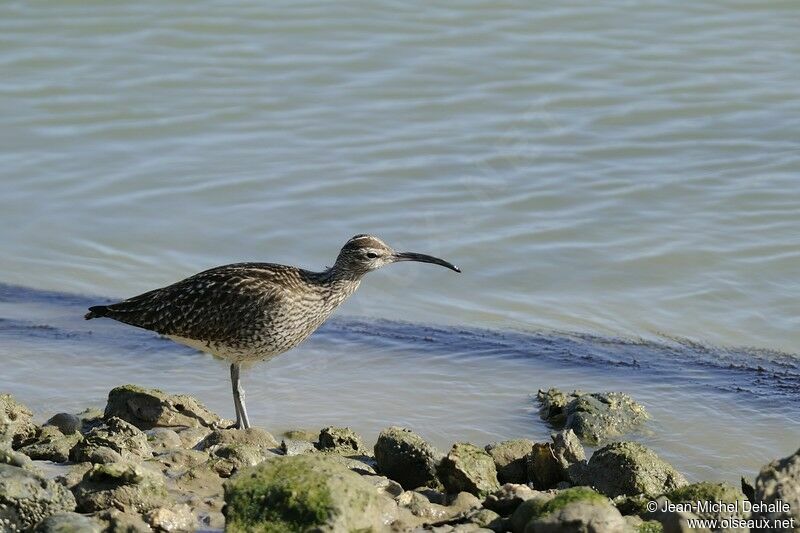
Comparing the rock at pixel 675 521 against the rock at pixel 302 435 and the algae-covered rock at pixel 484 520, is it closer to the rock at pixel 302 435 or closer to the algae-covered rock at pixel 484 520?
the algae-covered rock at pixel 484 520

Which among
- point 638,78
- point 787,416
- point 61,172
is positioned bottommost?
point 787,416

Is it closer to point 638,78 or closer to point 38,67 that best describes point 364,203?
point 638,78

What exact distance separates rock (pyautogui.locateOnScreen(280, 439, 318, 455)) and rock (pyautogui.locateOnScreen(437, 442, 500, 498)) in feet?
3.30

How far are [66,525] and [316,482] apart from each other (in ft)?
3.78

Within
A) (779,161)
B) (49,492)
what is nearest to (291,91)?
(779,161)

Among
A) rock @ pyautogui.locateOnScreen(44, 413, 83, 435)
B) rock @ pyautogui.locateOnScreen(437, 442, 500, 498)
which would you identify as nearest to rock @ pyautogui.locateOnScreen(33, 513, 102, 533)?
rock @ pyautogui.locateOnScreen(437, 442, 500, 498)

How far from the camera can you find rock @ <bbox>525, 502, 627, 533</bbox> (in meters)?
6.20

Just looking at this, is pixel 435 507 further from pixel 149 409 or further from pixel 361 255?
pixel 361 255

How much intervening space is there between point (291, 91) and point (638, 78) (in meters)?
4.28

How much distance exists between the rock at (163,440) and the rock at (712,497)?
119 inches

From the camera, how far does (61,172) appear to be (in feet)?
50.2

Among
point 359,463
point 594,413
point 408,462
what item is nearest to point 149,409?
point 359,463

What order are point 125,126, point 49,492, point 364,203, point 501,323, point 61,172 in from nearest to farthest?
point 49,492 → point 501,323 → point 364,203 → point 61,172 → point 125,126

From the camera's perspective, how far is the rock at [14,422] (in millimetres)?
7785
